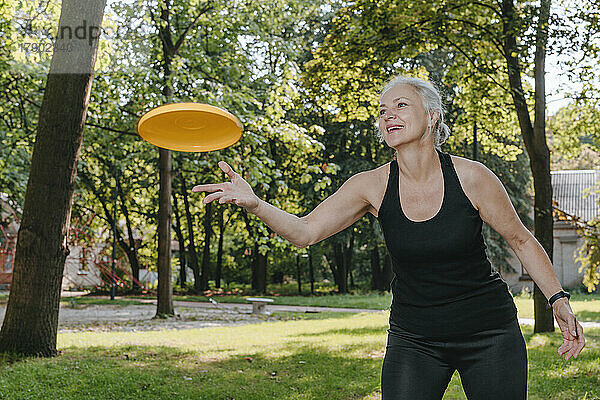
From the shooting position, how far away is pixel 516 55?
39.0 feet

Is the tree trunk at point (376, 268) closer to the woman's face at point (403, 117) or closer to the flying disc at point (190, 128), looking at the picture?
the flying disc at point (190, 128)

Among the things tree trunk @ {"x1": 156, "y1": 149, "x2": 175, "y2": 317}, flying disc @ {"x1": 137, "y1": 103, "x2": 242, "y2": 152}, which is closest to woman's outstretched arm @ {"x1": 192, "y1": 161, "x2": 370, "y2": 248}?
flying disc @ {"x1": 137, "y1": 103, "x2": 242, "y2": 152}

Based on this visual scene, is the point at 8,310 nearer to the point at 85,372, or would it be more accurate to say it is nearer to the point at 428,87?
the point at 85,372

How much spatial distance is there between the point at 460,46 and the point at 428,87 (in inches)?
409

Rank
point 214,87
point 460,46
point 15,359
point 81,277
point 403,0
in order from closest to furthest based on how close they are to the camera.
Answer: point 15,359 → point 403,0 → point 460,46 → point 214,87 → point 81,277

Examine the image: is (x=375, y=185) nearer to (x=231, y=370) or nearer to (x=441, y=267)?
(x=441, y=267)

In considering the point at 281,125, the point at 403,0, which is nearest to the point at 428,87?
the point at 403,0

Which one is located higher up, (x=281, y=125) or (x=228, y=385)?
(x=281, y=125)

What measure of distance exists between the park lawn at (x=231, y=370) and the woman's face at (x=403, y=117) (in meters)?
4.02

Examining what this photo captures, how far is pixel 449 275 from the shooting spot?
9.95ft

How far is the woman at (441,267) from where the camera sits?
300 centimetres

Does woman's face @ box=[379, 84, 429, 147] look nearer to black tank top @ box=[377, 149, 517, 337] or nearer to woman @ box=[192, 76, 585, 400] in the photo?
woman @ box=[192, 76, 585, 400]

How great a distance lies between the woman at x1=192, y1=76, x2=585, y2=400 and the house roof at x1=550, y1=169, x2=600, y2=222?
3689cm

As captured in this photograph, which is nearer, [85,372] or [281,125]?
[85,372]
